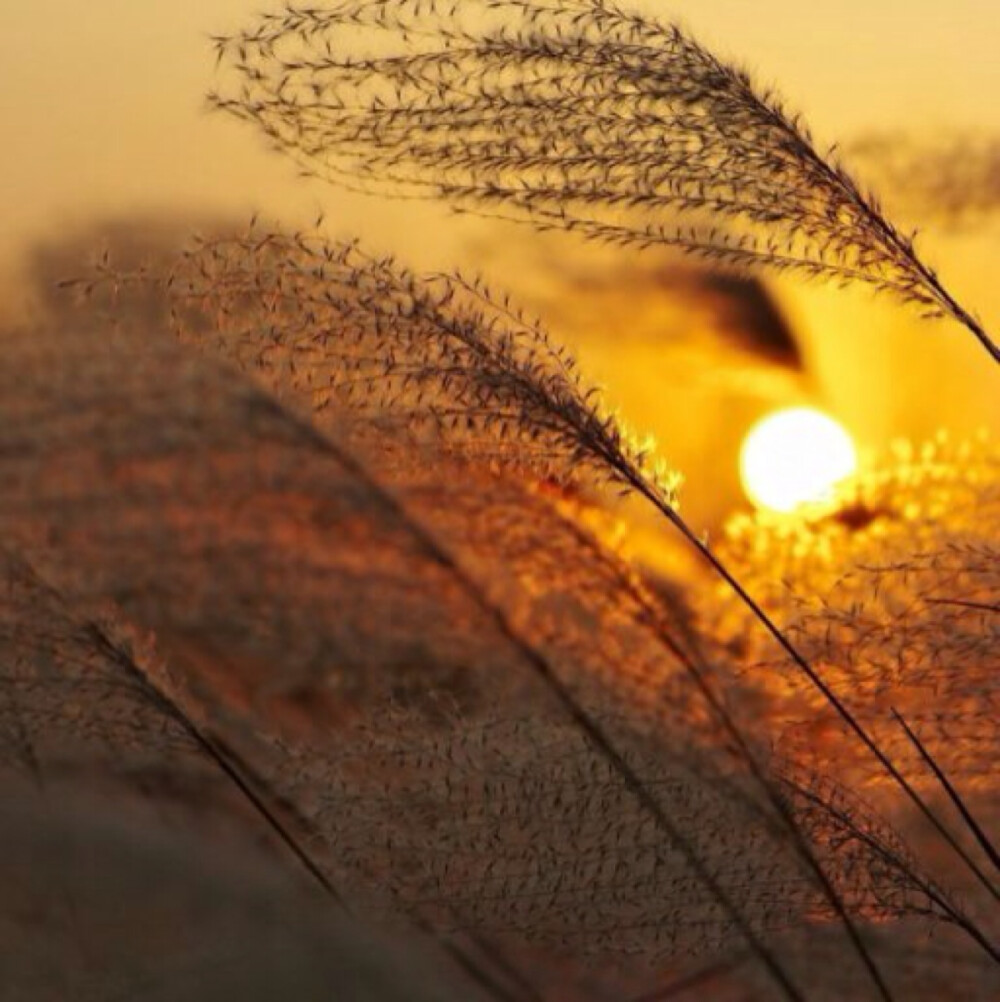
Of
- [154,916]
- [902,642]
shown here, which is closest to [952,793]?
[902,642]

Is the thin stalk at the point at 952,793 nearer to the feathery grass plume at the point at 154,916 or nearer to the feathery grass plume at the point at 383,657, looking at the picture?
the feathery grass plume at the point at 383,657

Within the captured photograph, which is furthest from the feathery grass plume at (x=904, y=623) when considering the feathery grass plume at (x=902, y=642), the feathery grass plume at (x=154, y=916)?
the feathery grass plume at (x=154, y=916)

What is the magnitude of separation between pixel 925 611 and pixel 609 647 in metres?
0.27

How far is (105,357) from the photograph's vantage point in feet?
4.95

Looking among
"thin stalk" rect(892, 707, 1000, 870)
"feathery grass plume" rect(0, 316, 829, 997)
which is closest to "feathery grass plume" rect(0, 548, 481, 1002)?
"feathery grass plume" rect(0, 316, 829, 997)

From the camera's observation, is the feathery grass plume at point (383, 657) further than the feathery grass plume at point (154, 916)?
Yes

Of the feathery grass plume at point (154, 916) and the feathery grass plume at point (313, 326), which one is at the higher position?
the feathery grass plume at point (313, 326)

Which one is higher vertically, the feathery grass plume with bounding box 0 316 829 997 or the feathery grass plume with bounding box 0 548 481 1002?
the feathery grass plume with bounding box 0 316 829 997

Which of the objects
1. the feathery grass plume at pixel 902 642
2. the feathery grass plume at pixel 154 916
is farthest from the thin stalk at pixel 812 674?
the feathery grass plume at pixel 154 916

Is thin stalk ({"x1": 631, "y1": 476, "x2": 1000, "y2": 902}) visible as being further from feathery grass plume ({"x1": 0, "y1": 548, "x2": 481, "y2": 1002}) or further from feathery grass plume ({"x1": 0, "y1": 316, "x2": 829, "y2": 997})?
feathery grass plume ({"x1": 0, "y1": 548, "x2": 481, "y2": 1002})

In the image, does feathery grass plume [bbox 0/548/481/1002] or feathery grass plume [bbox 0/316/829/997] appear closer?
feathery grass plume [bbox 0/548/481/1002]

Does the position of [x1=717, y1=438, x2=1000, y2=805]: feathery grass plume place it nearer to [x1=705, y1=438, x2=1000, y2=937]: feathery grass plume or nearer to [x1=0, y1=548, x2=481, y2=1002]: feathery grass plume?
[x1=705, y1=438, x2=1000, y2=937]: feathery grass plume

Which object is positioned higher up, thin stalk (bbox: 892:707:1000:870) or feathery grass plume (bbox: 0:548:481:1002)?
thin stalk (bbox: 892:707:1000:870)

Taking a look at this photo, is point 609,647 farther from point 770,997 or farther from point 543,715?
point 770,997
